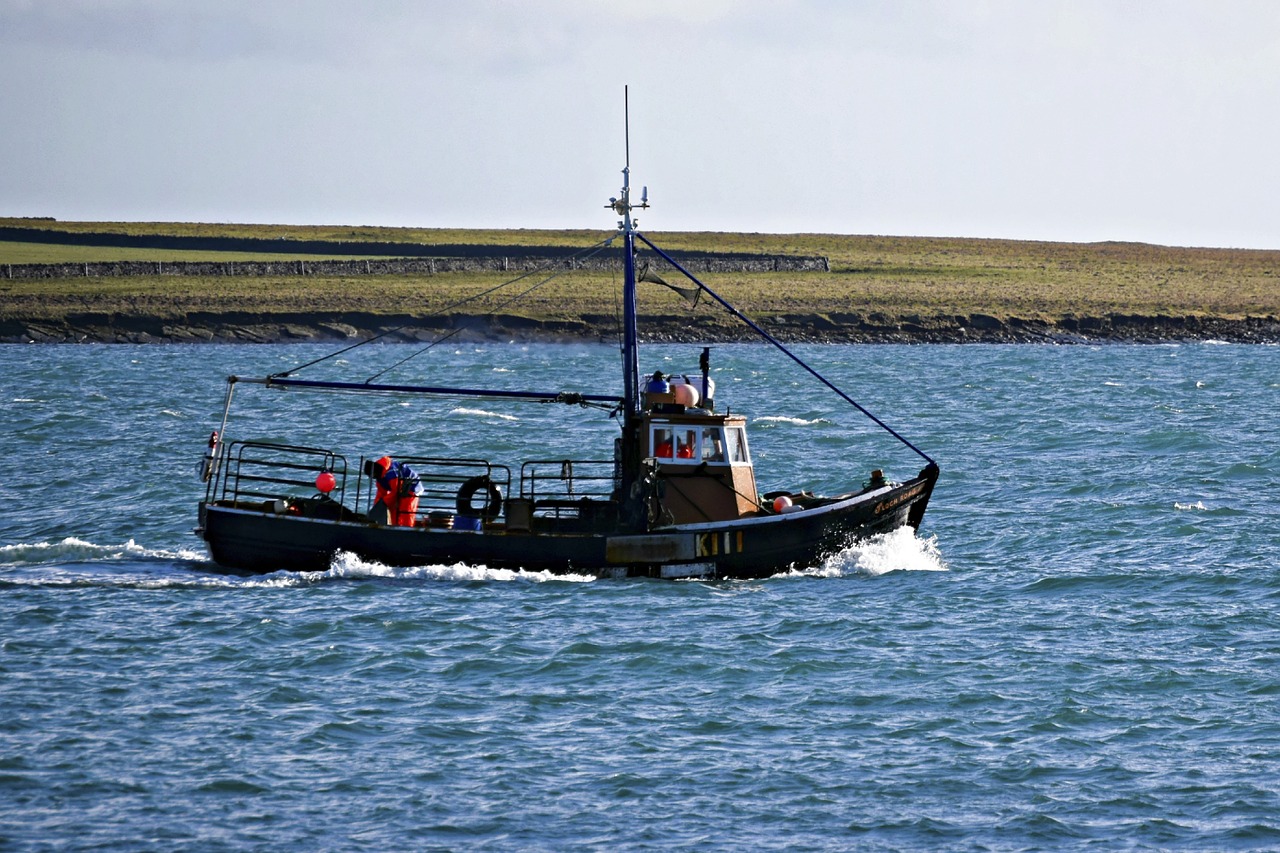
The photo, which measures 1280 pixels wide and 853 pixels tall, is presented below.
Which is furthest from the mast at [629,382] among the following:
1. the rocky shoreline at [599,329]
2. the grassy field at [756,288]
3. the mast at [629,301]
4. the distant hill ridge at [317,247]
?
the distant hill ridge at [317,247]

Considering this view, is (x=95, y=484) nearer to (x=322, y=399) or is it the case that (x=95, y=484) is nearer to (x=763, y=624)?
(x=763, y=624)

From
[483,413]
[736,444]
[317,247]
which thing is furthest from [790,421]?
[317,247]

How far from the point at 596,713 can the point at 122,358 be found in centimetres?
6550

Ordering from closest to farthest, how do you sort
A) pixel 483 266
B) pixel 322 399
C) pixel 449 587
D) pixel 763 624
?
pixel 763 624 → pixel 449 587 → pixel 322 399 → pixel 483 266

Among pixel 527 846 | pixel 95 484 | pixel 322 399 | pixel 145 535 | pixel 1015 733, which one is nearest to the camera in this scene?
pixel 527 846

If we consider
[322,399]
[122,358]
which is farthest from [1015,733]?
[122,358]

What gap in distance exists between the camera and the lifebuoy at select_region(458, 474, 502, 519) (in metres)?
26.9

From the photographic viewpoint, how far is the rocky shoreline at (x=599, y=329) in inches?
3642

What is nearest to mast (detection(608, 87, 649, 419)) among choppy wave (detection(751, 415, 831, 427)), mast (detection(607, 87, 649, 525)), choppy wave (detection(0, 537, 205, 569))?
mast (detection(607, 87, 649, 525))

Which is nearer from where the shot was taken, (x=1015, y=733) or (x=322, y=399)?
(x=1015, y=733)

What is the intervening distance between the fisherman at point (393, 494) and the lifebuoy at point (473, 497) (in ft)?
2.47

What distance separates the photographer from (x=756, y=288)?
116125 mm

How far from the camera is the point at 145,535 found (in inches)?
1219

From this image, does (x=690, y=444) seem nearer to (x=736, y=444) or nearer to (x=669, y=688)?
(x=736, y=444)
